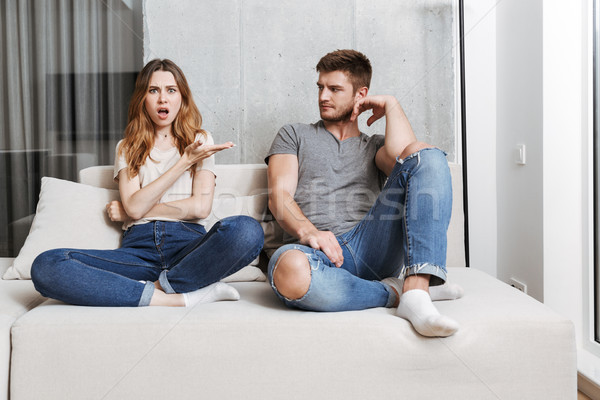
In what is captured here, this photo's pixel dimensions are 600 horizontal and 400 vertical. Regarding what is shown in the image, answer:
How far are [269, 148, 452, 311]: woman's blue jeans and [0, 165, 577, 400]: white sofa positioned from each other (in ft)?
0.29

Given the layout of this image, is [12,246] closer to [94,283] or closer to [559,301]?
[94,283]

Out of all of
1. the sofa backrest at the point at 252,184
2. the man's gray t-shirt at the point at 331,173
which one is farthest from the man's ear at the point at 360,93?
the sofa backrest at the point at 252,184

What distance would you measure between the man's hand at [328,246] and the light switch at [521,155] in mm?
1101

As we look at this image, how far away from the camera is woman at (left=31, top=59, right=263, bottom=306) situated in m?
1.43

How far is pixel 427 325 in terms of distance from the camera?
4.06 ft

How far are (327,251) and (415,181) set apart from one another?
0.31 m

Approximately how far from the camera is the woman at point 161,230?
1.43 metres

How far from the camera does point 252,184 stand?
206cm

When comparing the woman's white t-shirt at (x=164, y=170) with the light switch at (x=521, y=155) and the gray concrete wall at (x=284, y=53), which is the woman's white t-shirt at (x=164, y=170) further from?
the light switch at (x=521, y=155)

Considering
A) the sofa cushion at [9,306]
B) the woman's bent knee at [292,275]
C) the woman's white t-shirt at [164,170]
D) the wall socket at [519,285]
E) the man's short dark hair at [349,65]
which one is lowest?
the wall socket at [519,285]

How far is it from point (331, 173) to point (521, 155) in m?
0.90

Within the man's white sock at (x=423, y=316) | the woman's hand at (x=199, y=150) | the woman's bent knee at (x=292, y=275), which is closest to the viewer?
the man's white sock at (x=423, y=316)

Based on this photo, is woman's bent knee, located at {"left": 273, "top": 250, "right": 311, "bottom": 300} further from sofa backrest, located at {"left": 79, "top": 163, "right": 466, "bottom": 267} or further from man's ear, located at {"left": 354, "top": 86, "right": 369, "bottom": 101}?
man's ear, located at {"left": 354, "top": 86, "right": 369, "bottom": 101}

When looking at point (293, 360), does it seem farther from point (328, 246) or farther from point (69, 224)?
point (69, 224)
